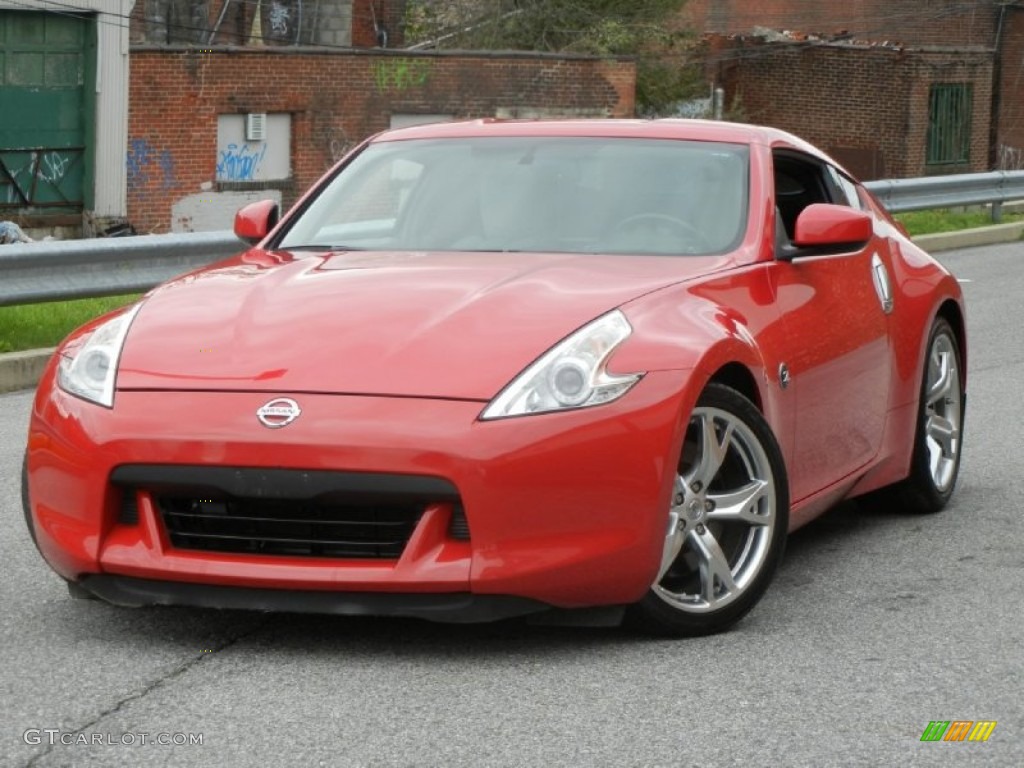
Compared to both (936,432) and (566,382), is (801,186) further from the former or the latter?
(566,382)

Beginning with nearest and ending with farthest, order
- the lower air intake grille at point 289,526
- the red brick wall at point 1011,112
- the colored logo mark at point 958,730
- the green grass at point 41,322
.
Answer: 1. the colored logo mark at point 958,730
2. the lower air intake grille at point 289,526
3. the green grass at point 41,322
4. the red brick wall at point 1011,112

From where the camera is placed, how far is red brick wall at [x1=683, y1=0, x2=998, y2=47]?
177 feet

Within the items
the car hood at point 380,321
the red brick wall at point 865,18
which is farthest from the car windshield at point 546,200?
the red brick wall at point 865,18

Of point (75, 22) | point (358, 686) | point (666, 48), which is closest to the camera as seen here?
point (358, 686)

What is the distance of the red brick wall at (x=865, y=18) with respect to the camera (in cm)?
5385

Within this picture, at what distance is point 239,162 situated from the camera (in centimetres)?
3944

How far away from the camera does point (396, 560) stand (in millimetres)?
4801

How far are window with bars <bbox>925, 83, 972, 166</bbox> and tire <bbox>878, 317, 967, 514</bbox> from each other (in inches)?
1648

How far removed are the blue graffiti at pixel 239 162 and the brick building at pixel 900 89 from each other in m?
15.2

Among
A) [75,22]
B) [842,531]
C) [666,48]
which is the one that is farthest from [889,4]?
[842,531]

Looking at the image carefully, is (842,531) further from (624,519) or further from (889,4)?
(889,4)

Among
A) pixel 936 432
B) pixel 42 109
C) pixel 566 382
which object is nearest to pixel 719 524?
pixel 566 382

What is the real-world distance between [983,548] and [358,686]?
2.66 metres

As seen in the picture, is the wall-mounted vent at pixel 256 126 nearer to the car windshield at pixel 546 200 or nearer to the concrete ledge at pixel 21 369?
the concrete ledge at pixel 21 369
